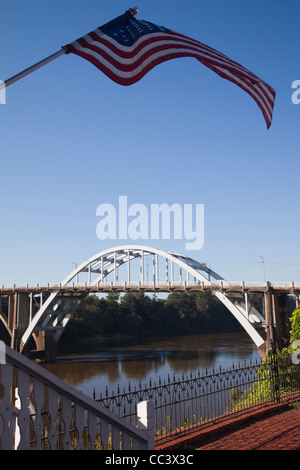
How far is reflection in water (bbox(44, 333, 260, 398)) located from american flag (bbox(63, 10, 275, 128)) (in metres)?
24.5

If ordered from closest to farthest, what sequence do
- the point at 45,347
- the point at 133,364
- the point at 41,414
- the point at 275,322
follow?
the point at 41,414, the point at 275,322, the point at 133,364, the point at 45,347

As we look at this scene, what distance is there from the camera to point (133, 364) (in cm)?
4025

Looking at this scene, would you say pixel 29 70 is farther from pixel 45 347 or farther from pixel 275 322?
pixel 45 347

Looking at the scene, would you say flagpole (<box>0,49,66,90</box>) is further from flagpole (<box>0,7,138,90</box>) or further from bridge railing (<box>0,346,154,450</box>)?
bridge railing (<box>0,346,154,450</box>)

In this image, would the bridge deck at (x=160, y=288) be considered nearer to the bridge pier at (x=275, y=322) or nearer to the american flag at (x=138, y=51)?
the bridge pier at (x=275, y=322)

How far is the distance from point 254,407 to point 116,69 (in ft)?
26.2

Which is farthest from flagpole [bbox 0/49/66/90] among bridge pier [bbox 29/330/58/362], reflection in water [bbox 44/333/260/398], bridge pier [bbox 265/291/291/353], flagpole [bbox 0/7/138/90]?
bridge pier [bbox 29/330/58/362]

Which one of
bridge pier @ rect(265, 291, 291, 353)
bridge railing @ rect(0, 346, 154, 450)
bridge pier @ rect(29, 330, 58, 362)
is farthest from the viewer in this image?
bridge pier @ rect(29, 330, 58, 362)

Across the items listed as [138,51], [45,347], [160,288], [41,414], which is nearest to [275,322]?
[160,288]

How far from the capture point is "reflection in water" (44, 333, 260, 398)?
105ft

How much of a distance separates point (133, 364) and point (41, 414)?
125 ft

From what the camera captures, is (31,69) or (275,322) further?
(275,322)

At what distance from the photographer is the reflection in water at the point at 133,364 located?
32.2 m
